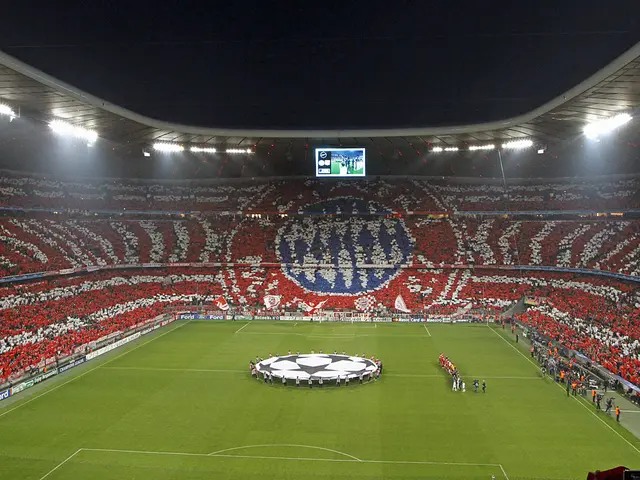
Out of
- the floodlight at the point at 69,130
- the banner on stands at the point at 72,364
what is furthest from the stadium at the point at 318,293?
the banner on stands at the point at 72,364

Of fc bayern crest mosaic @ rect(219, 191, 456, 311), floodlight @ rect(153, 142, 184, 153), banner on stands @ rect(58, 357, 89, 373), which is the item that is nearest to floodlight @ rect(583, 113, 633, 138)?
fc bayern crest mosaic @ rect(219, 191, 456, 311)

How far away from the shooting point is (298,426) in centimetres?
2228

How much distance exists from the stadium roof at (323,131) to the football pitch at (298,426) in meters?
19.3

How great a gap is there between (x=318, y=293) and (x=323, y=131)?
58.6ft

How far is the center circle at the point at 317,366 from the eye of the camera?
29.1 m

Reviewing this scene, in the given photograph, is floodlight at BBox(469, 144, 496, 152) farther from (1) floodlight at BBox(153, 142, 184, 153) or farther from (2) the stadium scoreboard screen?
(1) floodlight at BBox(153, 142, 184, 153)

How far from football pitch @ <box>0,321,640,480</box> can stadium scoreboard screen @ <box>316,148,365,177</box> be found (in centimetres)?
2630

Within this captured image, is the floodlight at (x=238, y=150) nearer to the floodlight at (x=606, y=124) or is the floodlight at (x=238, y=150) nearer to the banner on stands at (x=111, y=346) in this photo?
the banner on stands at (x=111, y=346)

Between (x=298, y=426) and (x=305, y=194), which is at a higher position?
(x=305, y=194)

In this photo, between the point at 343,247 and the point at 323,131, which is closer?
the point at 323,131

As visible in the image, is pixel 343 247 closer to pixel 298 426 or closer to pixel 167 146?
pixel 167 146

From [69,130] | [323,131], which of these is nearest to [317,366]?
[323,131]

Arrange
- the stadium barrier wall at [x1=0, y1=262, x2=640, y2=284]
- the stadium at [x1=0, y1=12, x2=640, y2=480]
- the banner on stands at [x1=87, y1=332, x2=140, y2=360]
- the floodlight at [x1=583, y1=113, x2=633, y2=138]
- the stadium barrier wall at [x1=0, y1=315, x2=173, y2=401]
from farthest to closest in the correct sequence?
the stadium barrier wall at [x1=0, y1=262, x2=640, y2=284]
the floodlight at [x1=583, y1=113, x2=633, y2=138]
the banner on stands at [x1=87, y1=332, x2=140, y2=360]
the stadium barrier wall at [x1=0, y1=315, x2=173, y2=401]
the stadium at [x1=0, y1=12, x2=640, y2=480]

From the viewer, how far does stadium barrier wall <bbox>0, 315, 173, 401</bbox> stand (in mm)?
27266
